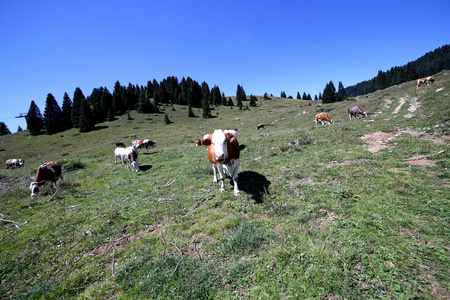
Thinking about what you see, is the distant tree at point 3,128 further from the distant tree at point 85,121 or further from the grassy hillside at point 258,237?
the grassy hillside at point 258,237

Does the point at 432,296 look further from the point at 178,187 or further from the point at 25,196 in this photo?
the point at 25,196

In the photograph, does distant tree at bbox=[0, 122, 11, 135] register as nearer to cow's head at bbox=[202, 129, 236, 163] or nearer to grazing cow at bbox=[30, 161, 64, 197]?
grazing cow at bbox=[30, 161, 64, 197]

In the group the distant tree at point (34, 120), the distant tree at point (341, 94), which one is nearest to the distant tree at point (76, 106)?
the distant tree at point (34, 120)

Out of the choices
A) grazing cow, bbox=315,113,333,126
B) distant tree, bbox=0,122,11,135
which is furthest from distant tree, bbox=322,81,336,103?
distant tree, bbox=0,122,11,135

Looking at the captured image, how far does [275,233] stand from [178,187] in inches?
236

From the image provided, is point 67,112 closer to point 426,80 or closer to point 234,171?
point 234,171

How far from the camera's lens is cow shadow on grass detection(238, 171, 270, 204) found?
22.0 feet

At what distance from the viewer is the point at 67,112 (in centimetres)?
7050

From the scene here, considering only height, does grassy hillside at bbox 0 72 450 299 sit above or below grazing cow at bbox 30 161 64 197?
below

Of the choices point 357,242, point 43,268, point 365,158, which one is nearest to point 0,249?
point 43,268

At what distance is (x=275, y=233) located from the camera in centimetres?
447

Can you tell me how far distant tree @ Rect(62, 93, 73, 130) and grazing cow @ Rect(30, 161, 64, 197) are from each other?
2992 inches

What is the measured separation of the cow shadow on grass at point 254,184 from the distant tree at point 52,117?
8441cm

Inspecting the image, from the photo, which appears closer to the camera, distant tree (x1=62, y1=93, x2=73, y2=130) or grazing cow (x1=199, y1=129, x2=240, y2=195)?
grazing cow (x1=199, y1=129, x2=240, y2=195)
